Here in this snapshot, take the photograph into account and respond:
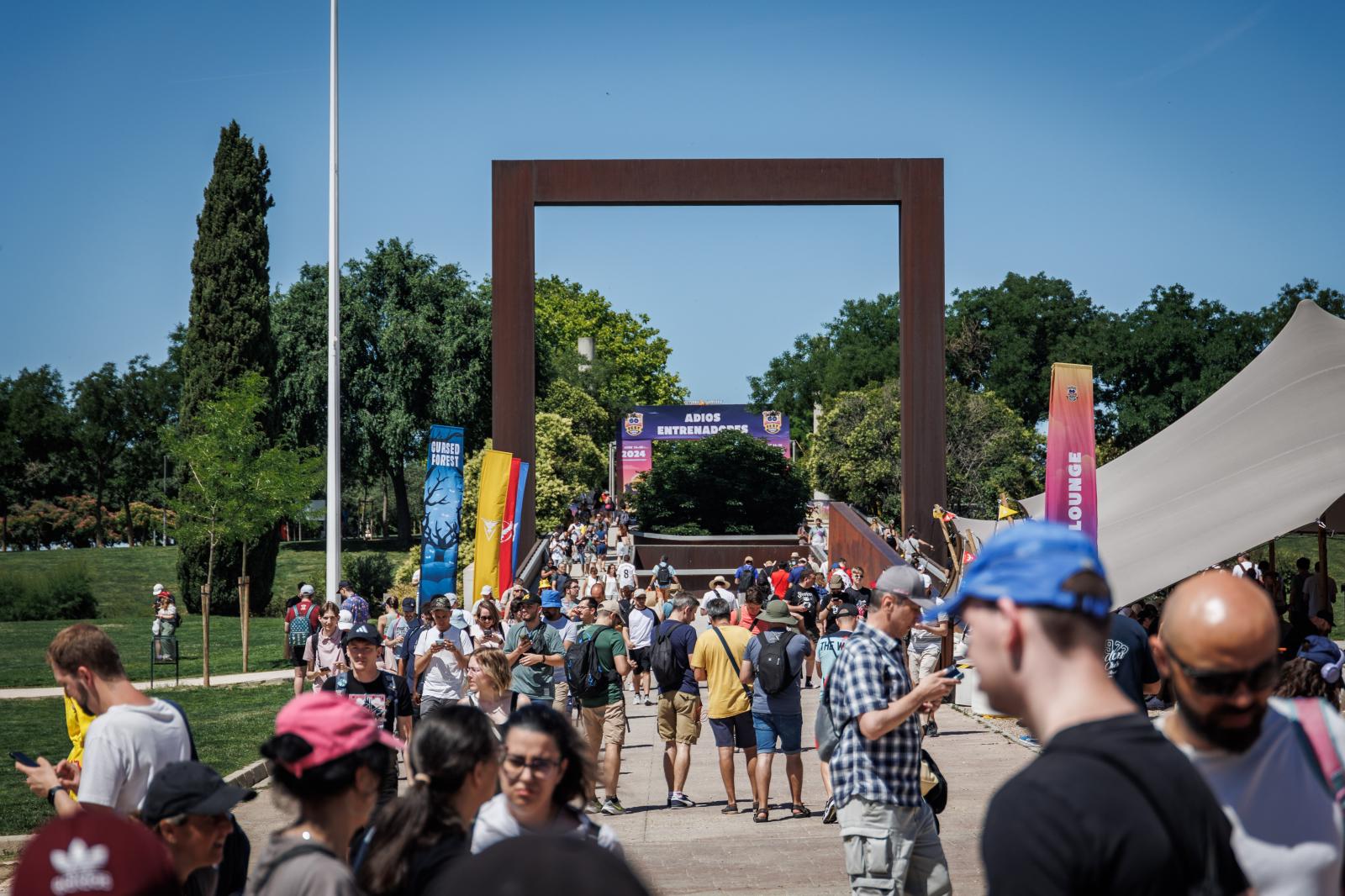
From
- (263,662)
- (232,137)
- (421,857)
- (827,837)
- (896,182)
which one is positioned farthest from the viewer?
(232,137)

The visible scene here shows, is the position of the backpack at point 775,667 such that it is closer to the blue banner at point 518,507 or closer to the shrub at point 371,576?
the blue banner at point 518,507

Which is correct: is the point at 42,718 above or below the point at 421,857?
below

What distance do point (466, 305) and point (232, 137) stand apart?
60.3 ft

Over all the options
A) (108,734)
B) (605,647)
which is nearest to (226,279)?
(605,647)

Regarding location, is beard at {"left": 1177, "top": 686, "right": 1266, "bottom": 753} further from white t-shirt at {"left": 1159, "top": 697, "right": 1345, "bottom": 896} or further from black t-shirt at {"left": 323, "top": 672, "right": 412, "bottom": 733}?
black t-shirt at {"left": 323, "top": 672, "right": 412, "bottom": 733}

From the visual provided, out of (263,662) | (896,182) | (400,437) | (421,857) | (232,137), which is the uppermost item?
(232,137)

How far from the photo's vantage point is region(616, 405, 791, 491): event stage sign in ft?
237

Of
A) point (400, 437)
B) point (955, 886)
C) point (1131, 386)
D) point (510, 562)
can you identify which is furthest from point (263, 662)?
point (1131, 386)

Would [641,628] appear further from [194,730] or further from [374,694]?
[374,694]

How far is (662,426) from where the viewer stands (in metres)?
72.8

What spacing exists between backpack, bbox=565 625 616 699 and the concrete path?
11.1 meters

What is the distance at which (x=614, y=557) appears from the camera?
146 ft

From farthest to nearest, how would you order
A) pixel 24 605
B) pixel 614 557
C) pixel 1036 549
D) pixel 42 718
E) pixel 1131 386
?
pixel 1131 386 → pixel 614 557 → pixel 24 605 → pixel 42 718 → pixel 1036 549

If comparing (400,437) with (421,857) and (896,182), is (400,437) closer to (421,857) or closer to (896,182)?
(896,182)
